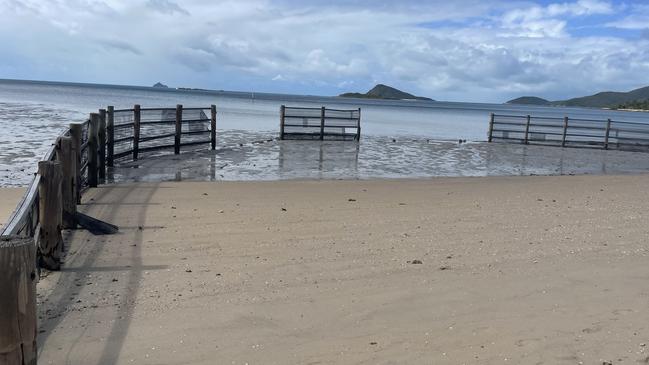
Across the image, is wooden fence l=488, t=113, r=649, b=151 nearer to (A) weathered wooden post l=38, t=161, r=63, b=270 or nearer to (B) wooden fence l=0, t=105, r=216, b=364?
(B) wooden fence l=0, t=105, r=216, b=364

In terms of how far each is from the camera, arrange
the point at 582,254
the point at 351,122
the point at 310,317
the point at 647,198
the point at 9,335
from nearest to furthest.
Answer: the point at 9,335
the point at 310,317
the point at 582,254
the point at 647,198
the point at 351,122

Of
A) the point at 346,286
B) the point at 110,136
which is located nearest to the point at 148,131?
the point at 110,136

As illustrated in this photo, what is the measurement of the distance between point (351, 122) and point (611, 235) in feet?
69.3

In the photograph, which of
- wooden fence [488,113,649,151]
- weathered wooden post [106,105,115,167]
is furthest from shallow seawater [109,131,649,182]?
wooden fence [488,113,649,151]

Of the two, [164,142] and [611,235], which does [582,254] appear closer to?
[611,235]

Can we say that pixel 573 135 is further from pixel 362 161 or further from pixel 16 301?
pixel 16 301

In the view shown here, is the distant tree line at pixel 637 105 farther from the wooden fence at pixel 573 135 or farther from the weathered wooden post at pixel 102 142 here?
the weathered wooden post at pixel 102 142

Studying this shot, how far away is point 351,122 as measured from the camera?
28.5 meters

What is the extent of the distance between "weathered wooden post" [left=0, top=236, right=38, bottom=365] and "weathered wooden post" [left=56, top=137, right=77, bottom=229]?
4356mm

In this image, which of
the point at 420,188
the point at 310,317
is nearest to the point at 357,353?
the point at 310,317

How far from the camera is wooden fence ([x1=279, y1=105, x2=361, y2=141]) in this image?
1031 inches

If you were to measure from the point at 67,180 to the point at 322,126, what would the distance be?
19.5 metres

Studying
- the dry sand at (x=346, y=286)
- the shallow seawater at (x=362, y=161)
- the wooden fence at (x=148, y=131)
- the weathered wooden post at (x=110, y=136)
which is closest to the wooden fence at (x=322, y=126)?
the shallow seawater at (x=362, y=161)

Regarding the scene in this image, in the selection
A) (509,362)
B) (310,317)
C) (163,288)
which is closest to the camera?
(509,362)
